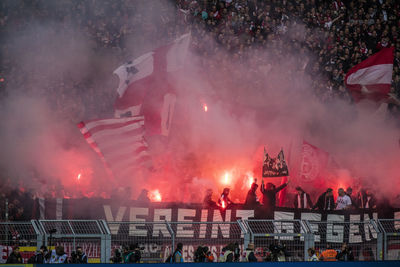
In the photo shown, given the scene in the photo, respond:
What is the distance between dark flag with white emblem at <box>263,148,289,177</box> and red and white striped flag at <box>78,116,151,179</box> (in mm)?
2257

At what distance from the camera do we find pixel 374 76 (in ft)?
34.6

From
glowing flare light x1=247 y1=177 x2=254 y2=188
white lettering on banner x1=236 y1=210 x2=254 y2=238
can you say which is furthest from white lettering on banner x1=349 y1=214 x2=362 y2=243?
glowing flare light x1=247 y1=177 x2=254 y2=188

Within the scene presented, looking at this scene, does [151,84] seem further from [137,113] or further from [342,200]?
[342,200]

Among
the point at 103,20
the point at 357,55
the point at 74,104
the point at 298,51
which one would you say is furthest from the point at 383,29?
the point at 74,104

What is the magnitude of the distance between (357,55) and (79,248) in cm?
855

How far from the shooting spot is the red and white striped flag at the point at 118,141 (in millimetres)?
9219

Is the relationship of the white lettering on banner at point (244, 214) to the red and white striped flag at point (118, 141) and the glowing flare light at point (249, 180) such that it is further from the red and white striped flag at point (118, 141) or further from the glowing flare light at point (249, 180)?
the glowing flare light at point (249, 180)

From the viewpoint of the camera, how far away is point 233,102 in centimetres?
1220

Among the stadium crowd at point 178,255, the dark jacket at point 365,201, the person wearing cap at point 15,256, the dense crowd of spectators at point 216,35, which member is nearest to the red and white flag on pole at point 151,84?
the dense crowd of spectators at point 216,35

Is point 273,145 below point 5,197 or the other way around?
the other way around

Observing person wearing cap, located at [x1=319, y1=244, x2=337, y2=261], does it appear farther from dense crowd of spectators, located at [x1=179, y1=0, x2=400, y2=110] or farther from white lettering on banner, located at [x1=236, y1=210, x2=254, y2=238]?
dense crowd of spectators, located at [x1=179, y1=0, x2=400, y2=110]

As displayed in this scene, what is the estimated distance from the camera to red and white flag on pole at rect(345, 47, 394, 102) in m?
10.5

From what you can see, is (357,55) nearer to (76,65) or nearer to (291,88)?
(291,88)

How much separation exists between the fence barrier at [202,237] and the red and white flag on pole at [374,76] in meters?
3.70
